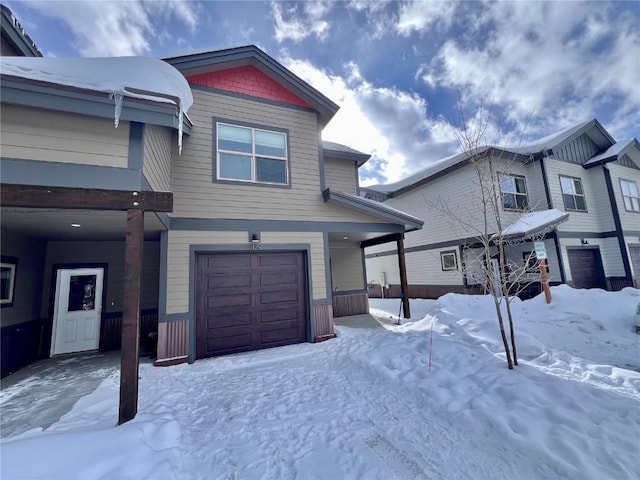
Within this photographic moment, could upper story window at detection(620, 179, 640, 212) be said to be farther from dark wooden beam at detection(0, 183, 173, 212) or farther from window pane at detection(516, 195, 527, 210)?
dark wooden beam at detection(0, 183, 173, 212)

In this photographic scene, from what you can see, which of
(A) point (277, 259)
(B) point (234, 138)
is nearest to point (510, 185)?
(A) point (277, 259)

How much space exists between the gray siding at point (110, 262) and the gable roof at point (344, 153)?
6.64 m

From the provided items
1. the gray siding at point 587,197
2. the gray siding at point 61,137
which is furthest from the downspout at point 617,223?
the gray siding at point 61,137

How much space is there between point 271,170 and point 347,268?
5435 mm

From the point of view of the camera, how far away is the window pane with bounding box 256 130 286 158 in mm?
7325

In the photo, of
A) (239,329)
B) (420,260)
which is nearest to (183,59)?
(239,329)

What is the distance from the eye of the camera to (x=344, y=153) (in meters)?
10.5

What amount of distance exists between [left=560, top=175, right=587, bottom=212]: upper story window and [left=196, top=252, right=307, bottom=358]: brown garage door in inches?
525

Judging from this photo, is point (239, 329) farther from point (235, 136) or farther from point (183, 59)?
point (183, 59)

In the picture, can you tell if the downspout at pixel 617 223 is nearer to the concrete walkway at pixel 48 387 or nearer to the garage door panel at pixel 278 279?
the garage door panel at pixel 278 279

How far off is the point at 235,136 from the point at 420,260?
39.5ft

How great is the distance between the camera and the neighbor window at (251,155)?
22.8 ft

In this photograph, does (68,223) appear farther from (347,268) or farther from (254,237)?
(347,268)

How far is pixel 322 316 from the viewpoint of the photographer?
7.26m
